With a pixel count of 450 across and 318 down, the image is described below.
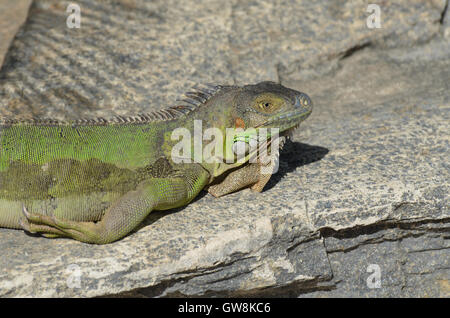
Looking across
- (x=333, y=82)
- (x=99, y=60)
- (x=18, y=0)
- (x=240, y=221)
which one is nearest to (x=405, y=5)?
(x=333, y=82)

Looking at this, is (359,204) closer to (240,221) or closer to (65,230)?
(240,221)

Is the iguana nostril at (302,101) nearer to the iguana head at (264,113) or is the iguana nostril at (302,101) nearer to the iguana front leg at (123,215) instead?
the iguana head at (264,113)

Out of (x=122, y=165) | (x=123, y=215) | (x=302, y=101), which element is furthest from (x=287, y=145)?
(x=123, y=215)

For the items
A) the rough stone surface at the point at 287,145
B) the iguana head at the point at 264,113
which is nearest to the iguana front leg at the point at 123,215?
the rough stone surface at the point at 287,145

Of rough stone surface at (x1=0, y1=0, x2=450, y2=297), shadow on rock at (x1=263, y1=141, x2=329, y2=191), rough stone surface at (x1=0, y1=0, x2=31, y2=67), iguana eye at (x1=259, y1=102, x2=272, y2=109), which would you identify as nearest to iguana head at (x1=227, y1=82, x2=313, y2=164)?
iguana eye at (x1=259, y1=102, x2=272, y2=109)

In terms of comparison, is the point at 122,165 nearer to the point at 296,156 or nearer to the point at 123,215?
the point at 123,215

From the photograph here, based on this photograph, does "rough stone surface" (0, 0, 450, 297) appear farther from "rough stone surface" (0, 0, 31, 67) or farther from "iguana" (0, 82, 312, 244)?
"rough stone surface" (0, 0, 31, 67)
